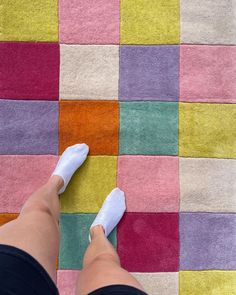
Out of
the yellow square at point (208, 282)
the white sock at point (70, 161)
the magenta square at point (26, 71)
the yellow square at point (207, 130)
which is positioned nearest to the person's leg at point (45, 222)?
the white sock at point (70, 161)

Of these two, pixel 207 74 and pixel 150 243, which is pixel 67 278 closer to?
pixel 150 243

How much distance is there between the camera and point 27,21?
1.27 meters

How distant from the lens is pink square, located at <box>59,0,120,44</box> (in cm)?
127

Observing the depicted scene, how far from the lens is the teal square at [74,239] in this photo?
4.16 feet

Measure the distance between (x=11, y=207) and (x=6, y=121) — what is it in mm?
287

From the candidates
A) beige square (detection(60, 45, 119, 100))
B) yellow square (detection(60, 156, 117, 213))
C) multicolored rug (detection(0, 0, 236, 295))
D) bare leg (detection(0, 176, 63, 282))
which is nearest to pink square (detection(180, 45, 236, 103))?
multicolored rug (detection(0, 0, 236, 295))

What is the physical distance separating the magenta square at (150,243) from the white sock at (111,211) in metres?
0.04

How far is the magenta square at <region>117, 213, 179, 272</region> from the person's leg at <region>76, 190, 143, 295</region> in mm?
64

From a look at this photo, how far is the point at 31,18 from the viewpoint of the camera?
49.9 inches

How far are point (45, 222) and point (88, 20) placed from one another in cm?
68

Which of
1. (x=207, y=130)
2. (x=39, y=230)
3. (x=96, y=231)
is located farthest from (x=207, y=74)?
(x=39, y=230)

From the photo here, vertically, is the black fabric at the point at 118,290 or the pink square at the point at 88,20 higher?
the pink square at the point at 88,20

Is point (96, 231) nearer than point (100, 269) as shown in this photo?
No

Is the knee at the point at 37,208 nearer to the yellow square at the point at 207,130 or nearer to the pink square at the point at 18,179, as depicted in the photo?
the pink square at the point at 18,179
